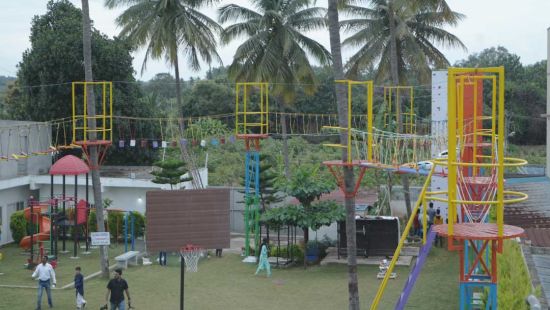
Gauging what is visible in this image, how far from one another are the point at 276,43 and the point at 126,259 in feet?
43.9

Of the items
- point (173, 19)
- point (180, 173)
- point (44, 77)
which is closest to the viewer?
point (180, 173)

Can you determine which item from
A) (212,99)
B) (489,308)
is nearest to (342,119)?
(489,308)

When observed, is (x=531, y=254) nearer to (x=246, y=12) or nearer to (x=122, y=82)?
(x=246, y=12)

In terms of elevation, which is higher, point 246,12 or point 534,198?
point 246,12

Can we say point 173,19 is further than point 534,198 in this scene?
Yes

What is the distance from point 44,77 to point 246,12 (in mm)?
10074

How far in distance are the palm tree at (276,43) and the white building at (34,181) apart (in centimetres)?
609

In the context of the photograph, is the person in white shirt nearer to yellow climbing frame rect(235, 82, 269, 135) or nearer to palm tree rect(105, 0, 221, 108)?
yellow climbing frame rect(235, 82, 269, 135)

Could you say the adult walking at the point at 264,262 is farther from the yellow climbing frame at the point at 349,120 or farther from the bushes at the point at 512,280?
the bushes at the point at 512,280

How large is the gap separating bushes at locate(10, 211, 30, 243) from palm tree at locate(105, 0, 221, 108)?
8.37 m

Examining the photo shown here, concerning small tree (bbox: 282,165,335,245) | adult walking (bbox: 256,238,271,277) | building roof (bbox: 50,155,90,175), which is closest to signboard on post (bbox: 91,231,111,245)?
adult walking (bbox: 256,238,271,277)

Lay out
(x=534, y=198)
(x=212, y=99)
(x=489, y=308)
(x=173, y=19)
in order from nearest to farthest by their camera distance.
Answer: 1. (x=489, y=308)
2. (x=534, y=198)
3. (x=173, y=19)
4. (x=212, y=99)

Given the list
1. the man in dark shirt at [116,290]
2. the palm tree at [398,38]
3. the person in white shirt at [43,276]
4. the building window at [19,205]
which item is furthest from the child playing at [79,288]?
the palm tree at [398,38]

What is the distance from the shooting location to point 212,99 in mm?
54719
